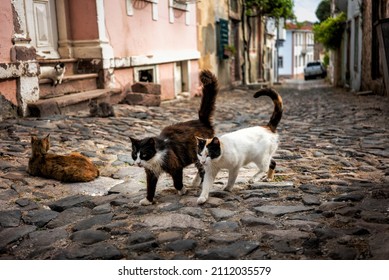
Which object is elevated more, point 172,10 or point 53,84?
point 172,10

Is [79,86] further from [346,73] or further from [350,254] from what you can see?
[346,73]

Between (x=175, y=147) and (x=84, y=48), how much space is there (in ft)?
17.6

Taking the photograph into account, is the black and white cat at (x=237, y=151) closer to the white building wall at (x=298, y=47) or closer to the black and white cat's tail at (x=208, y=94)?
the black and white cat's tail at (x=208, y=94)

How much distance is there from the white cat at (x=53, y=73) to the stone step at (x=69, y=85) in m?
0.08

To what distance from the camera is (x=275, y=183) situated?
3510 millimetres

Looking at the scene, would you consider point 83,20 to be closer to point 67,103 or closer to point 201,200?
point 67,103

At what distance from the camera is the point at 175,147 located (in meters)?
3.11

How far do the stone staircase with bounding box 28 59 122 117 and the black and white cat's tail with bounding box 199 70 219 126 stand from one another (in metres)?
3.43

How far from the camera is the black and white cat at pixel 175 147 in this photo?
115 inches

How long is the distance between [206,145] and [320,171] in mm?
1581

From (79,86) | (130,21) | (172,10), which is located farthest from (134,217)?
(172,10)

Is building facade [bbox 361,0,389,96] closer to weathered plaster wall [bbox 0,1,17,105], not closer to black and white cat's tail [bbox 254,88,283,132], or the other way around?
black and white cat's tail [bbox 254,88,283,132]

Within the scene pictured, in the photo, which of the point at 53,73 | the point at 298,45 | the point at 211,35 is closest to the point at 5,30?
the point at 53,73

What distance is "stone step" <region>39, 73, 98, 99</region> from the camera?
6633 millimetres
